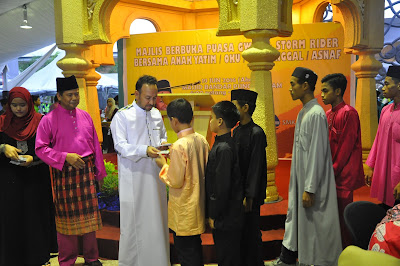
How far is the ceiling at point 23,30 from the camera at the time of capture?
9961mm

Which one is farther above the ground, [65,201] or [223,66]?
[223,66]

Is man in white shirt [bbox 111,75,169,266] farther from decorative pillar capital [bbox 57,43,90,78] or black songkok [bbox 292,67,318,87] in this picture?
decorative pillar capital [bbox 57,43,90,78]

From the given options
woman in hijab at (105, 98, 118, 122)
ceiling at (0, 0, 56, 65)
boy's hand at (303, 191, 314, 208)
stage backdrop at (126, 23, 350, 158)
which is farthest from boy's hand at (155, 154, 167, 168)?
woman in hijab at (105, 98, 118, 122)

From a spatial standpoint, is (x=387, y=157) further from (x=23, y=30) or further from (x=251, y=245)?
(x=23, y=30)

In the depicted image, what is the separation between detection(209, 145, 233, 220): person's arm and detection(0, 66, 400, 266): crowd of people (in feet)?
1.02

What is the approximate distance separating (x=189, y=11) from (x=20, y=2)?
3611 mm

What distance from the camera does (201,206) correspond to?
342 centimetres

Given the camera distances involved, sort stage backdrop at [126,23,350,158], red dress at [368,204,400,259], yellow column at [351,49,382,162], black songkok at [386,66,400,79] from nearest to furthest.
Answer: red dress at [368,204,400,259] → black songkok at [386,66,400,79] → yellow column at [351,49,382,162] → stage backdrop at [126,23,350,158]

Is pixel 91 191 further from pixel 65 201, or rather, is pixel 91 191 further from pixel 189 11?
pixel 189 11

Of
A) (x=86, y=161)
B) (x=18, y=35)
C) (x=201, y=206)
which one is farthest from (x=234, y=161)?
(x=18, y=35)

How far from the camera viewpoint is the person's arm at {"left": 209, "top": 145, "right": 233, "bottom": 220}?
10.6ft

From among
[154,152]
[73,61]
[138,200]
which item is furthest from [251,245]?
[73,61]

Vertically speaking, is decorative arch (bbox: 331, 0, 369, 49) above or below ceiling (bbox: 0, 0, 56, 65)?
below

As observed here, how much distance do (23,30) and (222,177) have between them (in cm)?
1027
